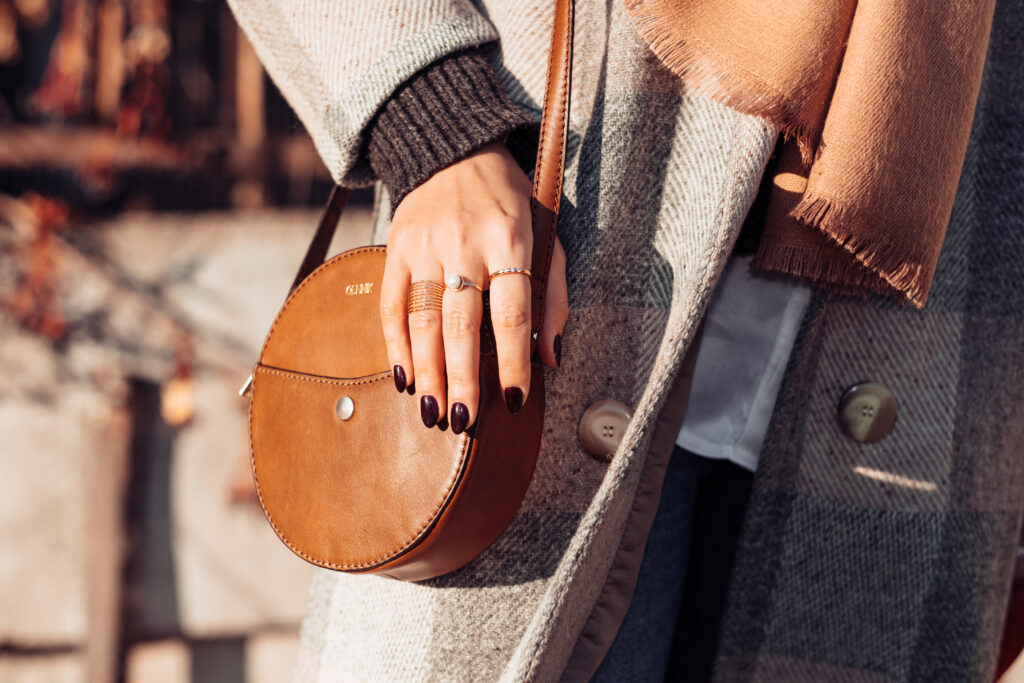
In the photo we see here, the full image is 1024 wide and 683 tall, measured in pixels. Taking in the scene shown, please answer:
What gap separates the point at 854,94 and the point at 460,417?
49 centimetres

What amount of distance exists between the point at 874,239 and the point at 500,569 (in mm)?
520

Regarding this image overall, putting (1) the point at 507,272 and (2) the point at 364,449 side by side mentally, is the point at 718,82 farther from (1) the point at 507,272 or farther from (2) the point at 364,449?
(2) the point at 364,449

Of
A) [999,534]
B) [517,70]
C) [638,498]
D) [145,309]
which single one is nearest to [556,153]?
[517,70]

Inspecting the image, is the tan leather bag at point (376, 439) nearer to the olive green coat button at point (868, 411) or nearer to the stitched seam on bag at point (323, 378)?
the stitched seam on bag at point (323, 378)

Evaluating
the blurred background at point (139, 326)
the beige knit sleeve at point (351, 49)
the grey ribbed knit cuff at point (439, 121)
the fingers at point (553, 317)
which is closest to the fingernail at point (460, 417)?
the fingers at point (553, 317)

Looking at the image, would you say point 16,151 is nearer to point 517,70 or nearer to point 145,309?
point 145,309

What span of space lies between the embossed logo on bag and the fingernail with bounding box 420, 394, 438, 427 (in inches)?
6.4

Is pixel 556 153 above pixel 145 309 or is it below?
above

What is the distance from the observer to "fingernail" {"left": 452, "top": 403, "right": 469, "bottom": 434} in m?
0.64

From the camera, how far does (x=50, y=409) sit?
6.91ft

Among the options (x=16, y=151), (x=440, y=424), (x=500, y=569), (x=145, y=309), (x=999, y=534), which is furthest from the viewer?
(x=145, y=309)

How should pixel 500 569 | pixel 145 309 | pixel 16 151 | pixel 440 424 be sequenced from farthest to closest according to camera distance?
pixel 145 309
pixel 16 151
pixel 500 569
pixel 440 424

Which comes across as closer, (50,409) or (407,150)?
(407,150)

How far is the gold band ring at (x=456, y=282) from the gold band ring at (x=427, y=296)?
13 millimetres
